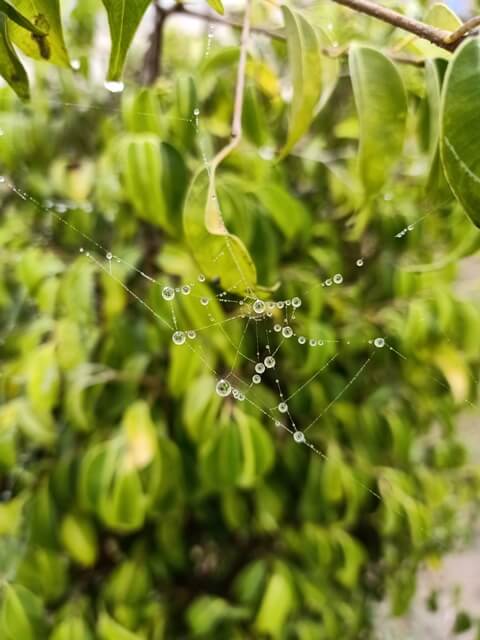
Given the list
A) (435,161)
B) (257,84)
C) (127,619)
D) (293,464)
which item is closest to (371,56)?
(435,161)

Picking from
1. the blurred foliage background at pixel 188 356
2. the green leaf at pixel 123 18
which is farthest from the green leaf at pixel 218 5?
the blurred foliage background at pixel 188 356

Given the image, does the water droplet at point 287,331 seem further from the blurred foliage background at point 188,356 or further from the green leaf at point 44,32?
the green leaf at point 44,32

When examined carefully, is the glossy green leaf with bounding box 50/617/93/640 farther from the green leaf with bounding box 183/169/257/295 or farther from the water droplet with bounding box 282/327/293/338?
the green leaf with bounding box 183/169/257/295

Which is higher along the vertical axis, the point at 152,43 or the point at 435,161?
the point at 435,161

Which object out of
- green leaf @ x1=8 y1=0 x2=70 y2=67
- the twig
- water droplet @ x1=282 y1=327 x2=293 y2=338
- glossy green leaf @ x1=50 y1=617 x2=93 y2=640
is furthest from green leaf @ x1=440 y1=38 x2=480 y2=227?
glossy green leaf @ x1=50 y1=617 x2=93 y2=640

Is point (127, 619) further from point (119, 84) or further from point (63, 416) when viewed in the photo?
point (119, 84)

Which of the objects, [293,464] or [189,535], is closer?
[293,464]

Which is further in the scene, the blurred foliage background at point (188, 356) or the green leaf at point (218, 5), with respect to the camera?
the blurred foliage background at point (188, 356)
